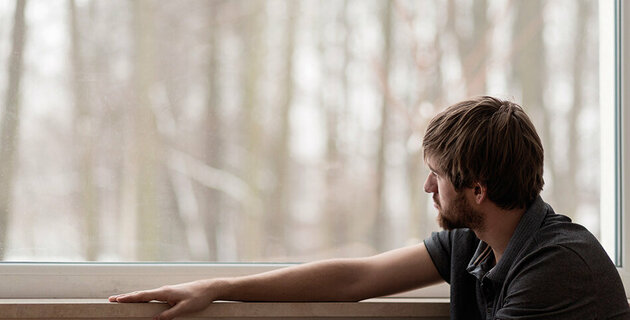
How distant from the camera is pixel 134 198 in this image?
155 centimetres

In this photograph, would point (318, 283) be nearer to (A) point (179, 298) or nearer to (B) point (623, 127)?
(A) point (179, 298)

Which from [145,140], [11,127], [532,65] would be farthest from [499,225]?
[11,127]

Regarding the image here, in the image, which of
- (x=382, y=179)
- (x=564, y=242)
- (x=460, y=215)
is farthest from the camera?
(x=382, y=179)

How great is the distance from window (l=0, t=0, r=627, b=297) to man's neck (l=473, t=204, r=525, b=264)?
277 mm

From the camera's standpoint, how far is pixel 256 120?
1.59 meters

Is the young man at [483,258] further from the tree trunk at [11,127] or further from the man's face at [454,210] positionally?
the tree trunk at [11,127]

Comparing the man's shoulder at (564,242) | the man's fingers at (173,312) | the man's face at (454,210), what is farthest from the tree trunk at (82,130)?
the man's shoulder at (564,242)

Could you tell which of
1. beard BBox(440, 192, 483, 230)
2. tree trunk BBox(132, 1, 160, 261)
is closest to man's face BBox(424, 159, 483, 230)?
beard BBox(440, 192, 483, 230)

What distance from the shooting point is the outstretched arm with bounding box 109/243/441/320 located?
138cm

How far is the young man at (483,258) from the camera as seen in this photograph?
124cm

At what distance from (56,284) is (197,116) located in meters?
0.49

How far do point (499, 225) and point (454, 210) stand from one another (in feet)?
0.33

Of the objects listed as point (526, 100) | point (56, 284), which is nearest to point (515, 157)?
point (526, 100)

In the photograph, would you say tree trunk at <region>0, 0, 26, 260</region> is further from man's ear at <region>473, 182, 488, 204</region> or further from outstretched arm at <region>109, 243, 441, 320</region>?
man's ear at <region>473, 182, 488, 204</region>
